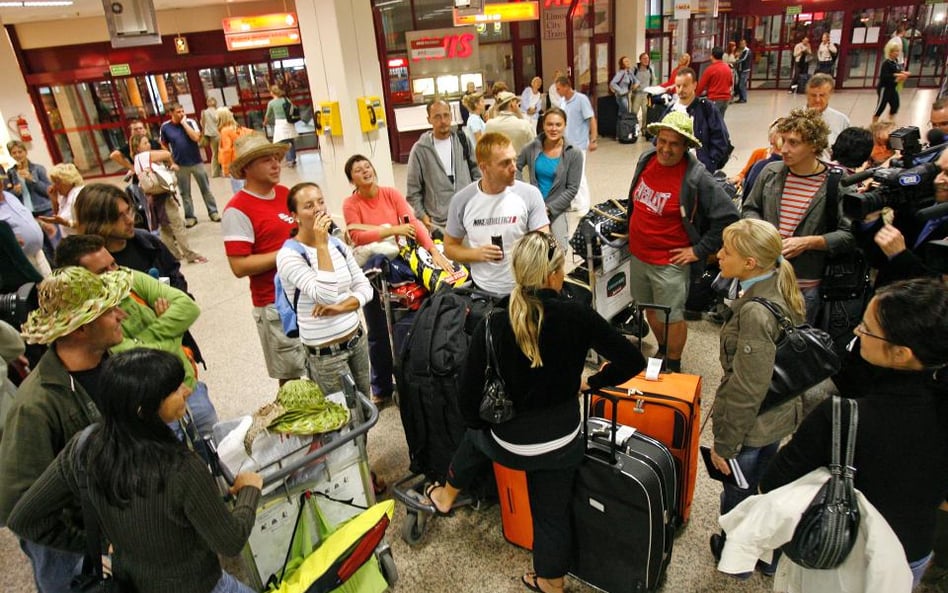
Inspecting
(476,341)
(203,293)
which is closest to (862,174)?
(476,341)

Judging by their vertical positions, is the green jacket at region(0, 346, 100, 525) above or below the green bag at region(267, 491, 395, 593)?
above

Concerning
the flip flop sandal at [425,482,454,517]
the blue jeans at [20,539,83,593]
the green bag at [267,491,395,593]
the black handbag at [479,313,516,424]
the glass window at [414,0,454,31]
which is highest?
the glass window at [414,0,454,31]

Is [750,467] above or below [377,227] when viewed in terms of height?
below

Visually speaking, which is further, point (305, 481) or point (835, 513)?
point (305, 481)

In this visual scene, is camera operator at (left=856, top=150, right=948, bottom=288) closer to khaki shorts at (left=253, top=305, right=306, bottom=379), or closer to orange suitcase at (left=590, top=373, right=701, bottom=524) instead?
orange suitcase at (left=590, top=373, right=701, bottom=524)

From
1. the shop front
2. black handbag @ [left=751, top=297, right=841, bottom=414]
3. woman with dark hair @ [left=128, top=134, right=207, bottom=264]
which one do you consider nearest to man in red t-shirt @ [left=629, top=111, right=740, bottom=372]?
black handbag @ [left=751, top=297, right=841, bottom=414]

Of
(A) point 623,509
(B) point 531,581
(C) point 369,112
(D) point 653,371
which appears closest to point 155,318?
(B) point 531,581

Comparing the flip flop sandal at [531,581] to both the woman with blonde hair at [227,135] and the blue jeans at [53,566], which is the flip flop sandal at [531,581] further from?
the woman with blonde hair at [227,135]

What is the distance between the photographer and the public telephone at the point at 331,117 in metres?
6.58

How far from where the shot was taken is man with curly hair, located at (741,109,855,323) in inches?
111

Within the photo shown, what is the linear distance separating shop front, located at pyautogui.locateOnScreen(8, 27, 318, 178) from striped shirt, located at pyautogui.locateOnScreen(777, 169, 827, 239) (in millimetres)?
12723

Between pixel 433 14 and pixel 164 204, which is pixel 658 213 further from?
pixel 433 14

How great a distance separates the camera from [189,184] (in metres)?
8.37

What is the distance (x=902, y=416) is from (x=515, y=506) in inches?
59.3
